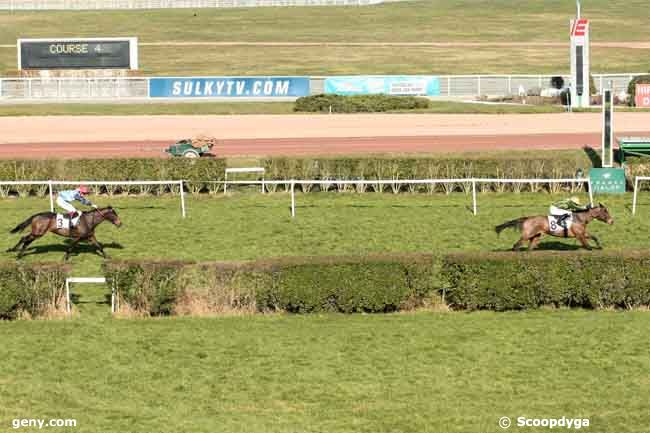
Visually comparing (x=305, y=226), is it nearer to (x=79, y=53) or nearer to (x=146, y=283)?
(x=146, y=283)

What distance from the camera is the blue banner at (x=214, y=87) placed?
5200cm

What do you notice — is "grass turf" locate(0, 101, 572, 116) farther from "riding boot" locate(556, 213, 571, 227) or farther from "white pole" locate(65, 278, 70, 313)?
Result: "white pole" locate(65, 278, 70, 313)

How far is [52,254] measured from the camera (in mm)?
21250

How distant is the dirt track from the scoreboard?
966cm

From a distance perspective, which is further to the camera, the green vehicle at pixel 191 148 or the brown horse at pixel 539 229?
the green vehicle at pixel 191 148

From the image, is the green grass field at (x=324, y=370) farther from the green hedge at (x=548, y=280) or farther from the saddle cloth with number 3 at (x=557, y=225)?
the saddle cloth with number 3 at (x=557, y=225)

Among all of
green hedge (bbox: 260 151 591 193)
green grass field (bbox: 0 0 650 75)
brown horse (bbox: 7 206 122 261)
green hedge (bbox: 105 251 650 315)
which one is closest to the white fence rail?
green grass field (bbox: 0 0 650 75)

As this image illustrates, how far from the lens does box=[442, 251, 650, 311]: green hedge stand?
658 inches

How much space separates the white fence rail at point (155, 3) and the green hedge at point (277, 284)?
77698mm

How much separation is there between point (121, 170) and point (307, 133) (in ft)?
42.0

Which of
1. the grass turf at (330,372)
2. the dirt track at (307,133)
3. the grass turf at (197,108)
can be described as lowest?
the grass turf at (330,372)

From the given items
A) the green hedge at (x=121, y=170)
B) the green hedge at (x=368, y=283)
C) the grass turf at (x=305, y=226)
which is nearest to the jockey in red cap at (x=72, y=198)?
the grass turf at (x=305, y=226)

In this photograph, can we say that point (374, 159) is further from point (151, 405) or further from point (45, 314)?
point (151, 405)

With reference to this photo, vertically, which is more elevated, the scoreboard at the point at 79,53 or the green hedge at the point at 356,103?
the scoreboard at the point at 79,53
